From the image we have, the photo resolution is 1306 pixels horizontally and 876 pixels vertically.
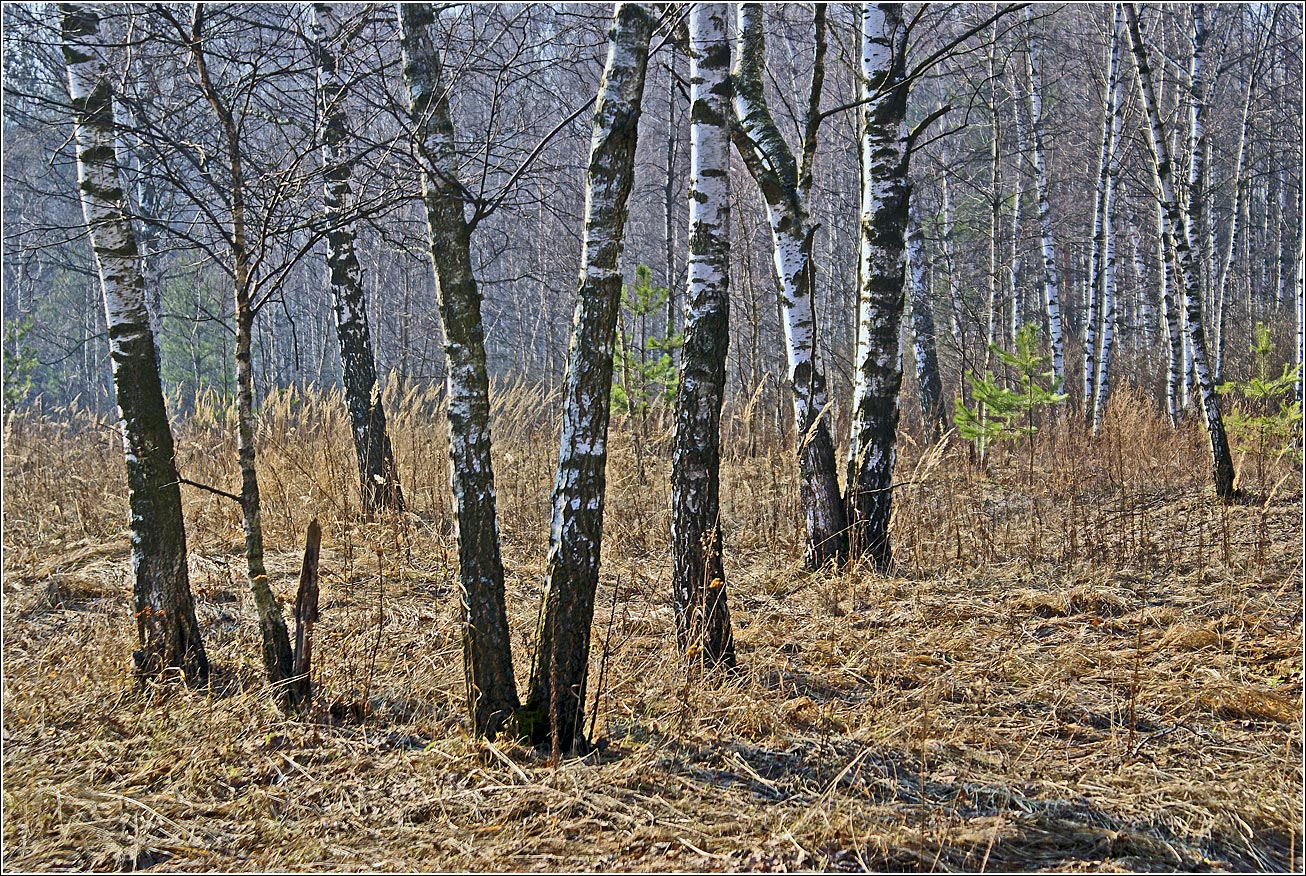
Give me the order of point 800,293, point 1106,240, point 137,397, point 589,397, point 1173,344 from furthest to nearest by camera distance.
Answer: point 1106,240 < point 1173,344 < point 800,293 < point 137,397 < point 589,397

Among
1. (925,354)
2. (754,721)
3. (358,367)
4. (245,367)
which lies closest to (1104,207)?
(925,354)

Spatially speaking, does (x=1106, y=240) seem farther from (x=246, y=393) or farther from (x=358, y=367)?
(x=246, y=393)

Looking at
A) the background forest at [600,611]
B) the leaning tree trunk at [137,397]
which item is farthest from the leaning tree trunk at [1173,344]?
the leaning tree trunk at [137,397]

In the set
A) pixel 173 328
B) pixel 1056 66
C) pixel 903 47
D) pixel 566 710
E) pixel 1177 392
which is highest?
pixel 1056 66

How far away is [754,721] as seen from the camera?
358 centimetres

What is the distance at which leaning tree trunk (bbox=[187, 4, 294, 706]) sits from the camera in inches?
141

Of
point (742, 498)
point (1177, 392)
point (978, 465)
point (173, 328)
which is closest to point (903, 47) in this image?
point (742, 498)

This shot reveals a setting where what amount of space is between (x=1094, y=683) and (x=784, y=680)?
1.34 meters

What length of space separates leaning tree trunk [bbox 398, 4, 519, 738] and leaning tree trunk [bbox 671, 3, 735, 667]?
94 cm

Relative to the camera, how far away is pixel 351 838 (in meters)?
2.89

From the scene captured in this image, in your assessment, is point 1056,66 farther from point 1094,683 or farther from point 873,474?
point 1094,683

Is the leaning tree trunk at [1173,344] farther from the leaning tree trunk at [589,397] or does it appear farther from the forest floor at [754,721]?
the leaning tree trunk at [589,397]

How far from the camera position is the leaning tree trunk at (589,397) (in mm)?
3225

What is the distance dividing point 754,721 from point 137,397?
2.99 metres
